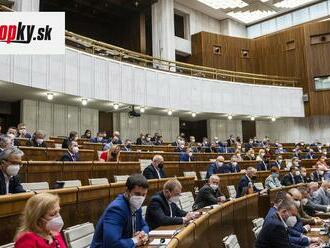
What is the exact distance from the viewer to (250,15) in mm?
20812

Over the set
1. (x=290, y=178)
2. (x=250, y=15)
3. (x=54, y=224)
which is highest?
(x=250, y=15)

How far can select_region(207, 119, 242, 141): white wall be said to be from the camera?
17547 mm

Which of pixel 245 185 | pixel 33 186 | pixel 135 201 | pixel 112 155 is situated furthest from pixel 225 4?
pixel 135 201

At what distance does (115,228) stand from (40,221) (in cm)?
63

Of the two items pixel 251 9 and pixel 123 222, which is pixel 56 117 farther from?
pixel 251 9

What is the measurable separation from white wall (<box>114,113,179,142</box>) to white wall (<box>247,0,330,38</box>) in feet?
28.3

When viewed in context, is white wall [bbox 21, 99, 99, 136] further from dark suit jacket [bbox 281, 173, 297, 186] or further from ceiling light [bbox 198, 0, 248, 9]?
ceiling light [bbox 198, 0, 248, 9]

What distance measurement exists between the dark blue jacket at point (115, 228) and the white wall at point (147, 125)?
11.7 meters

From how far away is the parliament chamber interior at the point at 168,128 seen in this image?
10.2 ft

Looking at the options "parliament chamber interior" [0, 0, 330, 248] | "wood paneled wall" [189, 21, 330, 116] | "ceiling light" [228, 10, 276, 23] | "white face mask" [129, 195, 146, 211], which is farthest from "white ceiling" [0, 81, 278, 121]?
"white face mask" [129, 195, 146, 211]

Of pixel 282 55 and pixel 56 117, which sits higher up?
pixel 282 55

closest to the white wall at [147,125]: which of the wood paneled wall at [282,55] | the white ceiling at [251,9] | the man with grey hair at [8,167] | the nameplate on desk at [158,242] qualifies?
the wood paneled wall at [282,55]

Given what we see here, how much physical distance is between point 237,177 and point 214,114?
7569 mm

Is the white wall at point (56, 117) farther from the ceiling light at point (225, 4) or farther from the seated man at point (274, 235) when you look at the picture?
the seated man at point (274, 235)
